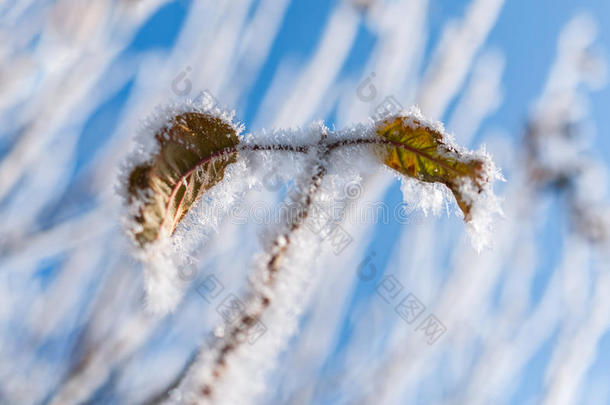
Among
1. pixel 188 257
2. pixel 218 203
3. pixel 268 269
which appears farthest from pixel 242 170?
pixel 268 269

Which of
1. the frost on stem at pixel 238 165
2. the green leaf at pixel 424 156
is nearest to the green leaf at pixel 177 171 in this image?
the frost on stem at pixel 238 165

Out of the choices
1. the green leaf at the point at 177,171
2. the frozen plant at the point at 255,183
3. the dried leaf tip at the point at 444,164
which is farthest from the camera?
the dried leaf tip at the point at 444,164

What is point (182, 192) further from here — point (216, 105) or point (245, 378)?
point (245, 378)

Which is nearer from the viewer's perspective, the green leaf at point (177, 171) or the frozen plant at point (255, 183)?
the frozen plant at point (255, 183)

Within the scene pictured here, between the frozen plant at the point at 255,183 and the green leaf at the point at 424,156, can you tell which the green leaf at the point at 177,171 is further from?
the green leaf at the point at 424,156

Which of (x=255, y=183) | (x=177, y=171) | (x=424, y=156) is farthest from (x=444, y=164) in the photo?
(x=177, y=171)

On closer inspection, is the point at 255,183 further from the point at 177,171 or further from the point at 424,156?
the point at 424,156

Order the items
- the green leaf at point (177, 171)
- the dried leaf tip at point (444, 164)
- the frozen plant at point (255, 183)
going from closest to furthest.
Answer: the frozen plant at point (255, 183), the green leaf at point (177, 171), the dried leaf tip at point (444, 164)

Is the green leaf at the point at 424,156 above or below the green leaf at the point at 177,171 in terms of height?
below

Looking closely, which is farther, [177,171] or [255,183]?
[255,183]
